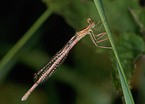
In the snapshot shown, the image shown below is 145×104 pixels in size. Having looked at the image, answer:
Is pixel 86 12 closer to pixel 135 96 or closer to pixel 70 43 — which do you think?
pixel 70 43

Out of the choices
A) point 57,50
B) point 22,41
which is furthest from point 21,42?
point 57,50

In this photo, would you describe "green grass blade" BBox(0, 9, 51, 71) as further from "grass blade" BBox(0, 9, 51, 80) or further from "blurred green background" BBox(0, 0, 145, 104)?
"blurred green background" BBox(0, 0, 145, 104)

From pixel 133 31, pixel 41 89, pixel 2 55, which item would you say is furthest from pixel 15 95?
pixel 133 31

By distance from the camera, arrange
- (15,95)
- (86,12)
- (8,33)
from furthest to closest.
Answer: (8,33), (15,95), (86,12)

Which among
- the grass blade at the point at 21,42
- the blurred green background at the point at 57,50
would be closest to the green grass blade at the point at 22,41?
the grass blade at the point at 21,42

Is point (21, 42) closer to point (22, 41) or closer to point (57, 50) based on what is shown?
point (22, 41)

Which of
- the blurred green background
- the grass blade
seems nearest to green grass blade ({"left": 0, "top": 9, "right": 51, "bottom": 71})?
the grass blade

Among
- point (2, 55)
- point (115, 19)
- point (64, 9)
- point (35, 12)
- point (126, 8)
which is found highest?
point (126, 8)
